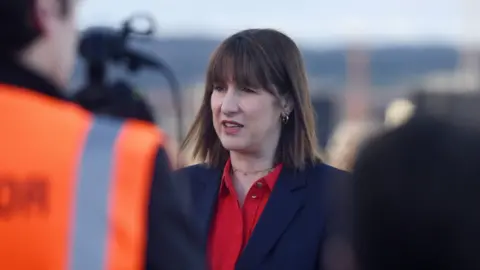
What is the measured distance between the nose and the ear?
0.56 ft

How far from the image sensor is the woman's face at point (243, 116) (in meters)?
3.46

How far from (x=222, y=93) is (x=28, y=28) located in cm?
171

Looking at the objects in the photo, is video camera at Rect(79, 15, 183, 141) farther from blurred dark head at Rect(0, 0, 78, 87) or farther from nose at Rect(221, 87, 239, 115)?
blurred dark head at Rect(0, 0, 78, 87)

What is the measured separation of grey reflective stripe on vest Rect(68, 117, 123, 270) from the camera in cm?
173

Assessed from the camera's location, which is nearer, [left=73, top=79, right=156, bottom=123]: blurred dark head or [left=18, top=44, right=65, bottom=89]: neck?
[left=18, top=44, right=65, bottom=89]: neck

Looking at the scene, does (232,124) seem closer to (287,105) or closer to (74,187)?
(287,105)

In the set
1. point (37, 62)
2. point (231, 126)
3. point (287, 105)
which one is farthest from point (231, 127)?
point (37, 62)

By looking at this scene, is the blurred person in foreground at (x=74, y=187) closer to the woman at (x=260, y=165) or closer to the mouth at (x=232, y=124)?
the woman at (x=260, y=165)


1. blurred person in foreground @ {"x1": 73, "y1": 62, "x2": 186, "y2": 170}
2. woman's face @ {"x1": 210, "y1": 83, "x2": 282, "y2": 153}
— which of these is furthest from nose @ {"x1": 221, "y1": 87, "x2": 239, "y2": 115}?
blurred person in foreground @ {"x1": 73, "y1": 62, "x2": 186, "y2": 170}

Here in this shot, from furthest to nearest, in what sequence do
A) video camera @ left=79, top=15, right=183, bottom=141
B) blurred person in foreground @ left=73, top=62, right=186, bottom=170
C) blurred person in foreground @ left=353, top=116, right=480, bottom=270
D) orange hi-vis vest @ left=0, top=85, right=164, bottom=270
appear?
video camera @ left=79, top=15, right=183, bottom=141
blurred person in foreground @ left=73, top=62, right=186, bottom=170
orange hi-vis vest @ left=0, top=85, right=164, bottom=270
blurred person in foreground @ left=353, top=116, right=480, bottom=270

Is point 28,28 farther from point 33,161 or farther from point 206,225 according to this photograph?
point 206,225

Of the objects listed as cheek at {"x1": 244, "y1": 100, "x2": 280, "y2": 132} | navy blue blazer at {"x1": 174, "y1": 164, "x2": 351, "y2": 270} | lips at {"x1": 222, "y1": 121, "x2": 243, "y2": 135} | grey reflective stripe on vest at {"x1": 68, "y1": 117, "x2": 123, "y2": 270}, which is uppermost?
grey reflective stripe on vest at {"x1": 68, "y1": 117, "x2": 123, "y2": 270}

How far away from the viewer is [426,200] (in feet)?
4.68

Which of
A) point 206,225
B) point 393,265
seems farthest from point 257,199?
point 393,265
